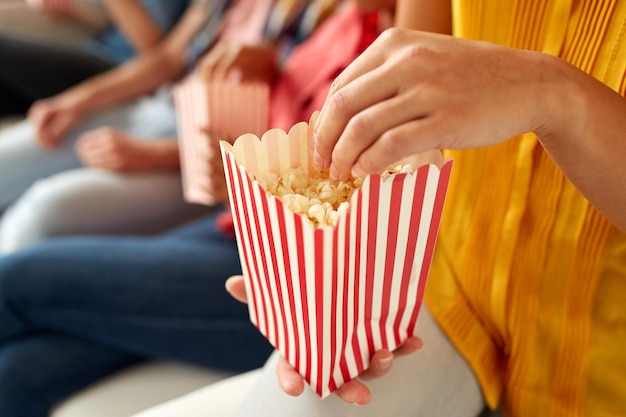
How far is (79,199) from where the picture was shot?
1136mm

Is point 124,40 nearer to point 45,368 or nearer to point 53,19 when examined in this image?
point 53,19

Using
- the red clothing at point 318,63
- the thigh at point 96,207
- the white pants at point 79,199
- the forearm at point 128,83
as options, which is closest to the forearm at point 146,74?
the forearm at point 128,83

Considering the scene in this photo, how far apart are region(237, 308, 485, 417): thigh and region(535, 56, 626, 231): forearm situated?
0.23 meters

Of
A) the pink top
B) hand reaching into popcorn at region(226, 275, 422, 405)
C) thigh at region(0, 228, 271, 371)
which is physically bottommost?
thigh at region(0, 228, 271, 371)

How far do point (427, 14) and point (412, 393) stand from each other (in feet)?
1.38

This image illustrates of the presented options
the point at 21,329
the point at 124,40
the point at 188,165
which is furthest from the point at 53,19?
the point at 21,329

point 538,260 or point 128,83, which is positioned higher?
point 538,260

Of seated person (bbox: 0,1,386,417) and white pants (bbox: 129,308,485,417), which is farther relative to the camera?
seated person (bbox: 0,1,386,417)

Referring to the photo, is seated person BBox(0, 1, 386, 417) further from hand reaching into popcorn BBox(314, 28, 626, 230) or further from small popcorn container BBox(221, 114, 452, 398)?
hand reaching into popcorn BBox(314, 28, 626, 230)

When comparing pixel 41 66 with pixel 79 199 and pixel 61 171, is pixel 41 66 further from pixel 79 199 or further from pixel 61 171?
pixel 79 199

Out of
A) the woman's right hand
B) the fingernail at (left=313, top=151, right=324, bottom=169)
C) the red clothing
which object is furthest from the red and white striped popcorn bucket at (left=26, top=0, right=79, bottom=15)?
the fingernail at (left=313, top=151, right=324, bottom=169)

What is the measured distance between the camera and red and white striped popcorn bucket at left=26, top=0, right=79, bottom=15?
73.9 inches

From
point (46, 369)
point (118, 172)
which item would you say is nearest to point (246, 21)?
point (118, 172)

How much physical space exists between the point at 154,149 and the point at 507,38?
882 mm
